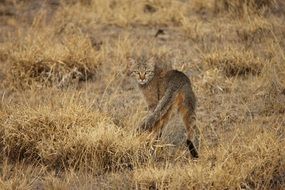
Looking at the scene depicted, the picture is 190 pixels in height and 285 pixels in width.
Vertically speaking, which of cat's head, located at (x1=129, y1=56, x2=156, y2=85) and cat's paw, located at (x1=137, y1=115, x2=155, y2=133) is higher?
cat's head, located at (x1=129, y1=56, x2=156, y2=85)

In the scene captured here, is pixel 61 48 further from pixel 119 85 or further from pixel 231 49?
pixel 231 49

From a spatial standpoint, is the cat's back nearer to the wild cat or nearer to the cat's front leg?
the wild cat

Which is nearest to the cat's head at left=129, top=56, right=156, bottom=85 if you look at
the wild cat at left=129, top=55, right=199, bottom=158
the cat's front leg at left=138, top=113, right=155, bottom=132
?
the wild cat at left=129, top=55, right=199, bottom=158

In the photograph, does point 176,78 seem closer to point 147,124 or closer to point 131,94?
point 147,124

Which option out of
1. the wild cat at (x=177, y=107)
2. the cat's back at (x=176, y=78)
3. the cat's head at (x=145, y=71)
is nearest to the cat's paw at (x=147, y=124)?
the wild cat at (x=177, y=107)

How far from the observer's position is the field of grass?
4.23 meters

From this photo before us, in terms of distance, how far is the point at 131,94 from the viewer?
6246mm

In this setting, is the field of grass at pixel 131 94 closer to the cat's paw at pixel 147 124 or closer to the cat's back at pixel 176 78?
the cat's paw at pixel 147 124

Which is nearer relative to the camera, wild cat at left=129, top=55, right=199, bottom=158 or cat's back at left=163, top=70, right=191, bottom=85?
wild cat at left=129, top=55, right=199, bottom=158

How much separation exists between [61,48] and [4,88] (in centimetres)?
85

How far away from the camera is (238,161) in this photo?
13.8ft

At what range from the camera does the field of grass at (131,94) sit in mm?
4234

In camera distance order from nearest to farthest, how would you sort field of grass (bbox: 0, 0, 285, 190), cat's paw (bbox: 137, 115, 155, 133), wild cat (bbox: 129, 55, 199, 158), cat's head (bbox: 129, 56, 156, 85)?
field of grass (bbox: 0, 0, 285, 190) < wild cat (bbox: 129, 55, 199, 158) < cat's paw (bbox: 137, 115, 155, 133) < cat's head (bbox: 129, 56, 156, 85)

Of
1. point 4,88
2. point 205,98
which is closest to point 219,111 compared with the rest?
point 205,98
